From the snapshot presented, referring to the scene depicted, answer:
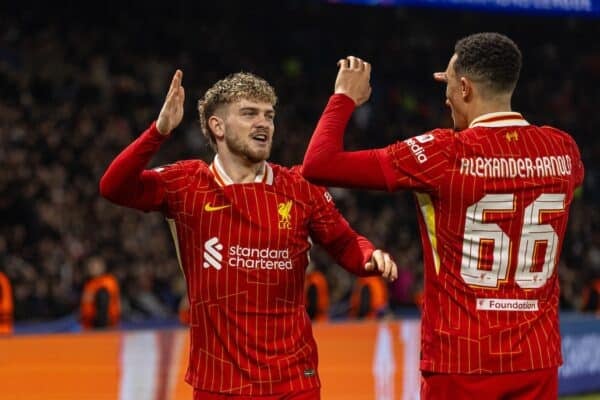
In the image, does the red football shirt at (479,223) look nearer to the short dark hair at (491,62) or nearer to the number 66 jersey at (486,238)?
the number 66 jersey at (486,238)

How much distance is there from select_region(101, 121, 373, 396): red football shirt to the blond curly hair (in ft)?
0.77

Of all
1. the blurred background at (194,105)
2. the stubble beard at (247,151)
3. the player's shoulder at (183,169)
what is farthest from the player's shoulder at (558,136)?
the blurred background at (194,105)

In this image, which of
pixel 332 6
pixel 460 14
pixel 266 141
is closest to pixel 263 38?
pixel 332 6

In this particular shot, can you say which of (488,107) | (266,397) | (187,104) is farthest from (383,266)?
(187,104)

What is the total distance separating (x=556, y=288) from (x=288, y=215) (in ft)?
3.86

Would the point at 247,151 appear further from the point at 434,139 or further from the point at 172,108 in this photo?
the point at 434,139

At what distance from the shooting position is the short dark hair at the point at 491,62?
12.9 feet

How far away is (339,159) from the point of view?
3.82m

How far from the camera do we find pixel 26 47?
578 inches

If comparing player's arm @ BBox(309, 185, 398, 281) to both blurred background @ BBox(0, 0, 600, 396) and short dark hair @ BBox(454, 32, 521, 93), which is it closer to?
short dark hair @ BBox(454, 32, 521, 93)

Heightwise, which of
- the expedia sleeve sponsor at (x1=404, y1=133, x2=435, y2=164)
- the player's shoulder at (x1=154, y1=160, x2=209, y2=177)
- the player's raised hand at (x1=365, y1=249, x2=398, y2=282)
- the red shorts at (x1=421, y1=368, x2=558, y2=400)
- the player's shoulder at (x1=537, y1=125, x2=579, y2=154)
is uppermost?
the player's shoulder at (x1=537, y1=125, x2=579, y2=154)

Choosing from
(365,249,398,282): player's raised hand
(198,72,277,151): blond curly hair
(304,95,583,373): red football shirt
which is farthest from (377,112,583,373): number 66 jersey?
(198,72,277,151): blond curly hair

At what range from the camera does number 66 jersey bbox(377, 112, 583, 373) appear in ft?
12.7

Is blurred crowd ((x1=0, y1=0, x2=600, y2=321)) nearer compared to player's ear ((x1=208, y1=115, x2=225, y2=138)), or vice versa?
player's ear ((x1=208, y1=115, x2=225, y2=138))
